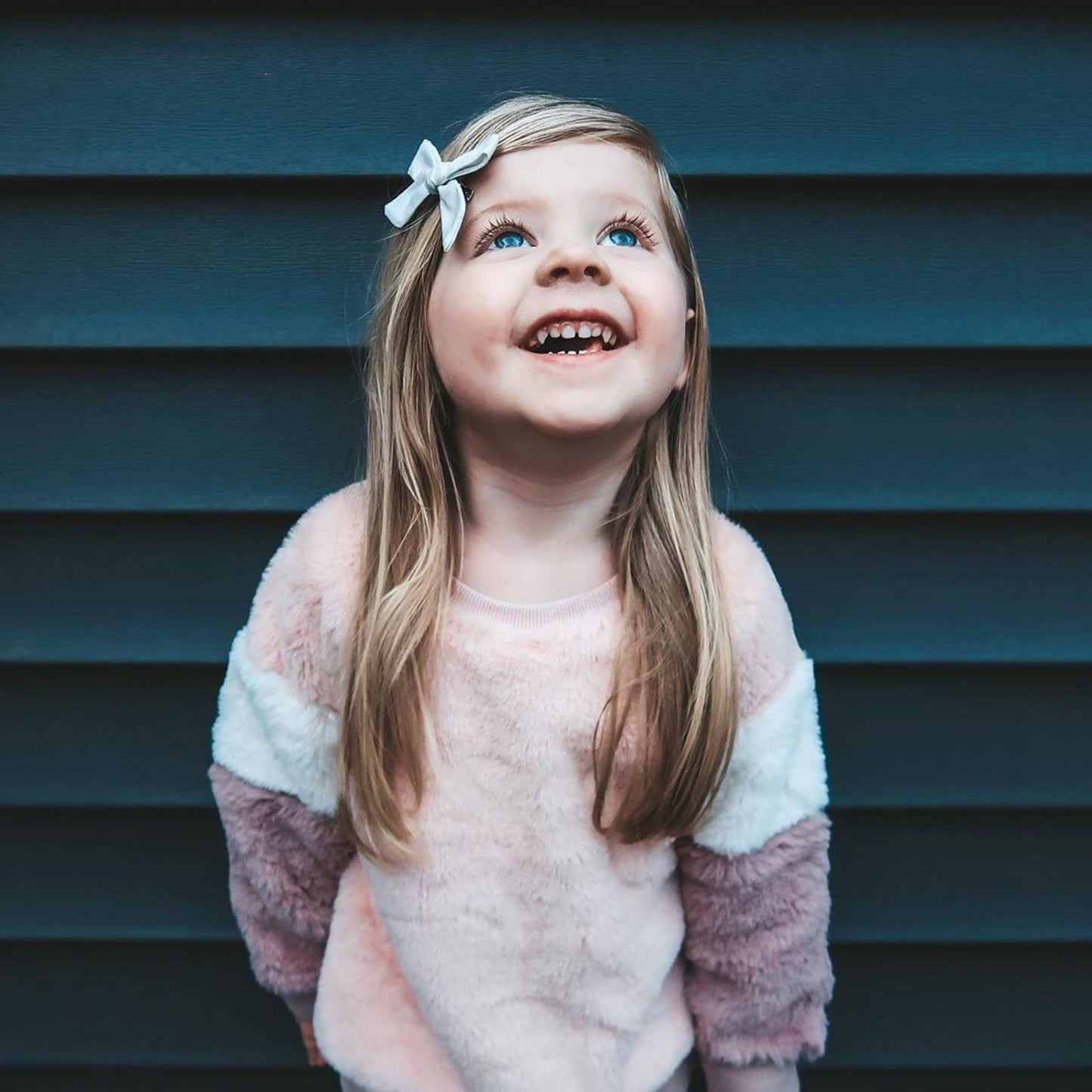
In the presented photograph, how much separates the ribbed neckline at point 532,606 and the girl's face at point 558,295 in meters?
0.20

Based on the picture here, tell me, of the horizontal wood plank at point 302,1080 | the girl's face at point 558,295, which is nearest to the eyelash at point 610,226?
the girl's face at point 558,295

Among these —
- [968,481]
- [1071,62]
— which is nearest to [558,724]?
[968,481]

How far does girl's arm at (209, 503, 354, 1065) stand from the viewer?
1361mm

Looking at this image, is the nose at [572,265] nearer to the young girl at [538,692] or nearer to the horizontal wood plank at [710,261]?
the young girl at [538,692]

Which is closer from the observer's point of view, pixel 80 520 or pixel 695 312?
pixel 695 312

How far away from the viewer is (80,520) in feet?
5.39

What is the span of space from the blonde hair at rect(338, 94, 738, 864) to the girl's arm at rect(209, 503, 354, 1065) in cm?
7

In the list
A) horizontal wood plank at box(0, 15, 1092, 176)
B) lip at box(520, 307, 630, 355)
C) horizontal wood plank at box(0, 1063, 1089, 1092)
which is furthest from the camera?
horizontal wood plank at box(0, 1063, 1089, 1092)

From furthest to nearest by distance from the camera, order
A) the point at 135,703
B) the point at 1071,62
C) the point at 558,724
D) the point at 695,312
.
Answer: the point at 135,703
the point at 1071,62
the point at 695,312
the point at 558,724

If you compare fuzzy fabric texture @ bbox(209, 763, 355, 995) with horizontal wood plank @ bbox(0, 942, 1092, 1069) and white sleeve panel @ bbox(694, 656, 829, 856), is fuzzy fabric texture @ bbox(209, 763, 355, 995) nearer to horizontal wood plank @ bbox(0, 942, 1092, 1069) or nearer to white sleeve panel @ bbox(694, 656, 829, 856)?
horizontal wood plank @ bbox(0, 942, 1092, 1069)

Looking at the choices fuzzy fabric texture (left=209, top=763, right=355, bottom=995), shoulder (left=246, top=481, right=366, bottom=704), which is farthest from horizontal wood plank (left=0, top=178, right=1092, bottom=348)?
fuzzy fabric texture (left=209, top=763, right=355, bottom=995)

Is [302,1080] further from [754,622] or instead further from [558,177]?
[558,177]

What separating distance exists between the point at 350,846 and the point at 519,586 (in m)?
0.41

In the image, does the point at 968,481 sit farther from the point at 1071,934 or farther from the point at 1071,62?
the point at 1071,934
